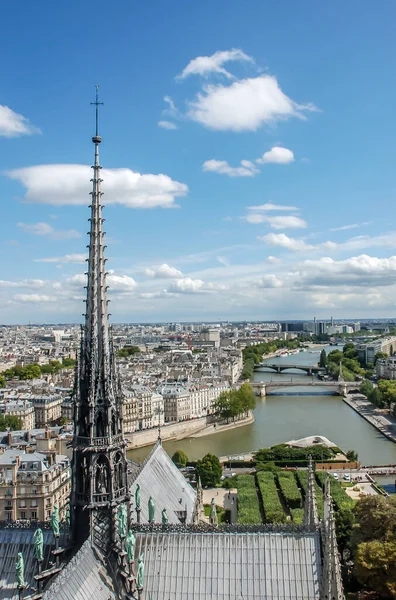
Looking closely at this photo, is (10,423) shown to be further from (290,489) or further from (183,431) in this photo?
(290,489)

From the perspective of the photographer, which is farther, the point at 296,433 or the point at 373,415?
the point at 373,415

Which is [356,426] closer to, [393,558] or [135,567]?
[393,558]

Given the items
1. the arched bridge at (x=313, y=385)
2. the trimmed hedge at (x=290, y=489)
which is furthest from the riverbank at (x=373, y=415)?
the trimmed hedge at (x=290, y=489)

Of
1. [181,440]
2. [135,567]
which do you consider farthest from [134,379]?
[135,567]

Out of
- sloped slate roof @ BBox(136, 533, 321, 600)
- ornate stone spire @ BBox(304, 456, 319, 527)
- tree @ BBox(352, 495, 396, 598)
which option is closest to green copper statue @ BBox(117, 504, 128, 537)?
sloped slate roof @ BBox(136, 533, 321, 600)

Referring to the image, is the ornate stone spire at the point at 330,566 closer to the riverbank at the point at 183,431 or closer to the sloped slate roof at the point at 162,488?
the sloped slate roof at the point at 162,488

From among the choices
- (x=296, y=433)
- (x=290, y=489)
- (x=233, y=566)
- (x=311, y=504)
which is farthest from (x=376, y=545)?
(x=296, y=433)

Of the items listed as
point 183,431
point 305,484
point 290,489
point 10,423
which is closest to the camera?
point 290,489
